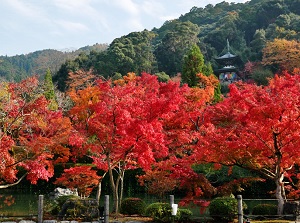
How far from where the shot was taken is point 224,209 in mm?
10430

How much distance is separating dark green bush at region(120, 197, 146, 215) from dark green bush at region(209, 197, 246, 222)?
2.61 metres

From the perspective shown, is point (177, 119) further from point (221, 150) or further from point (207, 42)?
point (207, 42)

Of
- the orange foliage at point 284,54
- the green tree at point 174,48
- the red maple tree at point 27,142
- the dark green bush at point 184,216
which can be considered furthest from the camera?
the green tree at point 174,48

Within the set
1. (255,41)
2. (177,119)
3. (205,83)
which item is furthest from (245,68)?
(177,119)

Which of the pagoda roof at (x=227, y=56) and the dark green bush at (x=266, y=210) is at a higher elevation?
the pagoda roof at (x=227, y=56)

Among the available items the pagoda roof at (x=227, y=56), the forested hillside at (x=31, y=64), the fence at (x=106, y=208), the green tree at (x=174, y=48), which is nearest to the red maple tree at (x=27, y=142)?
the fence at (x=106, y=208)

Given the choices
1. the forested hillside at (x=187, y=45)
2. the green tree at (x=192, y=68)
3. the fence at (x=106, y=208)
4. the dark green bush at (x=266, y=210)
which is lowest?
the fence at (x=106, y=208)

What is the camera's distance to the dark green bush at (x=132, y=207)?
1198cm

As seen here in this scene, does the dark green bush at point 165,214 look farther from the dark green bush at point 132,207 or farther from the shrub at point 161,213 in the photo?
the dark green bush at point 132,207

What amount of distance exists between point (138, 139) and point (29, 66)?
71.4 m

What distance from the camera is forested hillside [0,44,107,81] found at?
64.1 metres

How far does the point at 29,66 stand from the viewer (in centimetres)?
7744

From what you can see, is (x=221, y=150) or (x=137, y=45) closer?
(x=221, y=150)

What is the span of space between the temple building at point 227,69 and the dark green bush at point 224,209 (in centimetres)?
3017
